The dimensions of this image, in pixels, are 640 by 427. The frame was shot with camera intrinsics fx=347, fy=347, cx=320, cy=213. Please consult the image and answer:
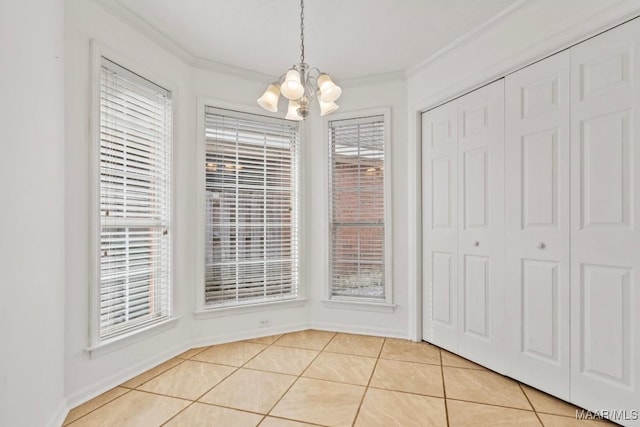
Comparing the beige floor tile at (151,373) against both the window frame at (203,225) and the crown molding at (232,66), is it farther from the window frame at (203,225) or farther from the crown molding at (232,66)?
the crown molding at (232,66)

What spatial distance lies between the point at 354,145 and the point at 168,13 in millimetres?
2051

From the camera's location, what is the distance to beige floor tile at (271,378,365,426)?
2.07m

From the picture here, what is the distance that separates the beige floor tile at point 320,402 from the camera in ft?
6.80

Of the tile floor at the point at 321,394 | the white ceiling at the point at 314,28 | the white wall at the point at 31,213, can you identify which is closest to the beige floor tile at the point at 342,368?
the tile floor at the point at 321,394

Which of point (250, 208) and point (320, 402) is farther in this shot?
point (250, 208)

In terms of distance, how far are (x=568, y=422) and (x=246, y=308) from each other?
2.67 m

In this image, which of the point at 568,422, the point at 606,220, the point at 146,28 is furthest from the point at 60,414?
the point at 606,220

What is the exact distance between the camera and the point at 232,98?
137 inches

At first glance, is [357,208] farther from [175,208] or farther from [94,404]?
[94,404]

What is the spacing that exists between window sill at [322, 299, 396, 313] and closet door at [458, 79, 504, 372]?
30.2 inches

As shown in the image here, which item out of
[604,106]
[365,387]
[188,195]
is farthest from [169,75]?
[604,106]

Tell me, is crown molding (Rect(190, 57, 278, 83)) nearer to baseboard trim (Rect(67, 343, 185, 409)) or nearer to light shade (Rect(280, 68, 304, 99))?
light shade (Rect(280, 68, 304, 99))

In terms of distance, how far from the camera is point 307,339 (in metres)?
3.50

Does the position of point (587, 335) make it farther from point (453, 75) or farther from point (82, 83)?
point (82, 83)
